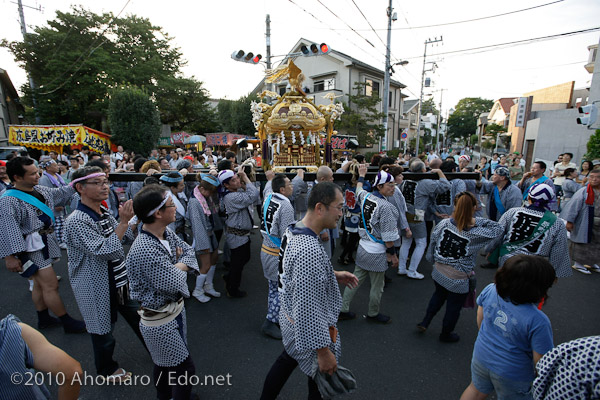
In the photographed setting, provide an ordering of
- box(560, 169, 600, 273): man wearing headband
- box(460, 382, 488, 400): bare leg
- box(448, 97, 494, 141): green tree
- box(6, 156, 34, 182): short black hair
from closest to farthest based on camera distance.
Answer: box(460, 382, 488, 400): bare leg, box(6, 156, 34, 182): short black hair, box(560, 169, 600, 273): man wearing headband, box(448, 97, 494, 141): green tree

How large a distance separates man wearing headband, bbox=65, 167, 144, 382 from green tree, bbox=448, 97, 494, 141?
6185cm

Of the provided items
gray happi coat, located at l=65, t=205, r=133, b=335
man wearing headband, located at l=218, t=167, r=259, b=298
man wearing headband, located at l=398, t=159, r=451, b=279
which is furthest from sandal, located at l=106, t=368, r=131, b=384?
man wearing headband, located at l=398, t=159, r=451, b=279

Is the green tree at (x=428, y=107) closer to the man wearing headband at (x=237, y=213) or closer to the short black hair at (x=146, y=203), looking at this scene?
the man wearing headband at (x=237, y=213)

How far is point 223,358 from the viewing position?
3037 millimetres

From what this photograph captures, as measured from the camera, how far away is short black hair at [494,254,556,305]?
171 cm

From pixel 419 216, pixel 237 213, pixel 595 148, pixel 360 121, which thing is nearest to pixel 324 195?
pixel 237 213

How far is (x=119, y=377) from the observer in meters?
2.67

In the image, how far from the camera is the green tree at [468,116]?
2108 inches

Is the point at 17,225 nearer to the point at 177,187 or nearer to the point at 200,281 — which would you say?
the point at 177,187

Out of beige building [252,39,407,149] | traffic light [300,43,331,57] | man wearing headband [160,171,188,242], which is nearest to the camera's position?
man wearing headband [160,171,188,242]

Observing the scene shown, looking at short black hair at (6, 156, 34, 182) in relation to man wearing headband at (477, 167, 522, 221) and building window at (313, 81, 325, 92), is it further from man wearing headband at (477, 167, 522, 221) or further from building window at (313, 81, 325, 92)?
building window at (313, 81, 325, 92)

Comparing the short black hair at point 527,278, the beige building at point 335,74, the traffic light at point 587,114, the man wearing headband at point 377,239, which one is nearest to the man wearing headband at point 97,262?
the man wearing headband at point 377,239

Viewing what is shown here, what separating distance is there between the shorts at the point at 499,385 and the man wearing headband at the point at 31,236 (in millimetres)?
4067

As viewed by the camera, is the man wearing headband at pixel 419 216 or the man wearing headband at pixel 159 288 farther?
the man wearing headband at pixel 419 216
